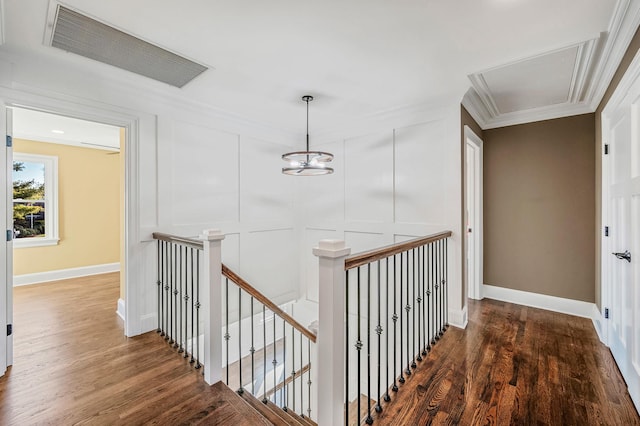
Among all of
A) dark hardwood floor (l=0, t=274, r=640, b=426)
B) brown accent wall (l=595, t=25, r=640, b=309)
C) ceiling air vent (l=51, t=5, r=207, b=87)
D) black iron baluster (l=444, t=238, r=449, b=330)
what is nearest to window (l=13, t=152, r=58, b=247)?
dark hardwood floor (l=0, t=274, r=640, b=426)

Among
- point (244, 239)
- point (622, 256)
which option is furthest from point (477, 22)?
point (244, 239)

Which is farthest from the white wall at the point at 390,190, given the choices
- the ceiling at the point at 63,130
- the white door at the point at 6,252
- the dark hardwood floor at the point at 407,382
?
the white door at the point at 6,252

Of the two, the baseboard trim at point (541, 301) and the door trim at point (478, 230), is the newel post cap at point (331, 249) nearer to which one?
the door trim at point (478, 230)

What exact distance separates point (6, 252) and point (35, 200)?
380 centimetres

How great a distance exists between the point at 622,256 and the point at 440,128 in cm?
187

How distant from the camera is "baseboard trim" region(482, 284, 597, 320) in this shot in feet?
10.7

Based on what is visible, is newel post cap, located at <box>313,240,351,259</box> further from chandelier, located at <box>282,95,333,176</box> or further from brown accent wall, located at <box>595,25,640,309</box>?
brown accent wall, located at <box>595,25,640,309</box>

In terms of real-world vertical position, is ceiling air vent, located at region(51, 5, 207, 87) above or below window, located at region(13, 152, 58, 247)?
above

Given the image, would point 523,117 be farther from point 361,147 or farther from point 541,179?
point 361,147

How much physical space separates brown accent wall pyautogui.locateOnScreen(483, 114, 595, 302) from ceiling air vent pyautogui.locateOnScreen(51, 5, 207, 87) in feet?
12.5

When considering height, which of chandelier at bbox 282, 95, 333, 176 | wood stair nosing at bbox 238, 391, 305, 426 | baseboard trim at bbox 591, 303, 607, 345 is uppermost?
chandelier at bbox 282, 95, 333, 176

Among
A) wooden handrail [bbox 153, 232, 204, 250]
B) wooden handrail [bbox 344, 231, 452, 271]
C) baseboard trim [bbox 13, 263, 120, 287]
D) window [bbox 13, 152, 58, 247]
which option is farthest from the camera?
window [bbox 13, 152, 58, 247]

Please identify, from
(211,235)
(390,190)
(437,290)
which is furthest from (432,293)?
(211,235)

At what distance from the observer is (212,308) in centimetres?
221
